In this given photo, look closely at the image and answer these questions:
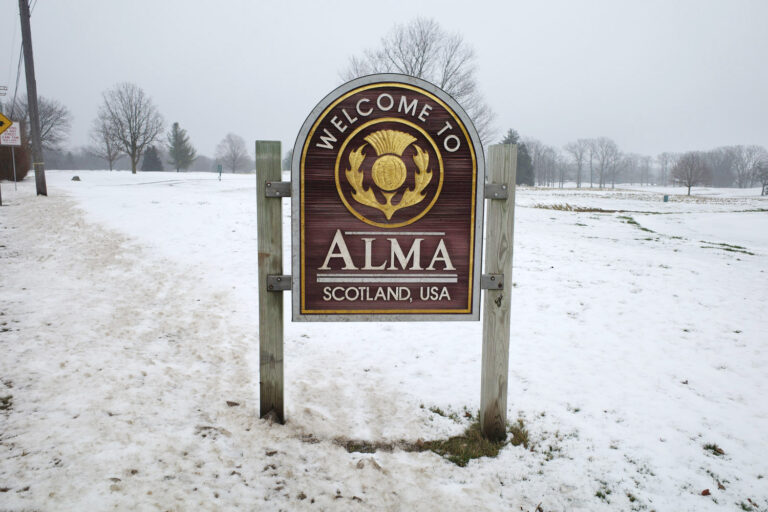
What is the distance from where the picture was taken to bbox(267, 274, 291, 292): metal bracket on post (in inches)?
122

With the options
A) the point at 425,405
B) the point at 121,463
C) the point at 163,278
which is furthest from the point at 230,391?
the point at 163,278

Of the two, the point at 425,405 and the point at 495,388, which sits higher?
the point at 495,388

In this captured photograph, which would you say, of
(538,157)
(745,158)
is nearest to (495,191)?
(538,157)

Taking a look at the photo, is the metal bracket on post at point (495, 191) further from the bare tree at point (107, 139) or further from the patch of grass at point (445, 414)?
the bare tree at point (107, 139)

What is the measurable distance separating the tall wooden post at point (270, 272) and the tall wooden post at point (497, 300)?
4.79 ft

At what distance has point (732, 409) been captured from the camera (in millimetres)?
3869

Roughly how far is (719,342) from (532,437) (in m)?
3.46

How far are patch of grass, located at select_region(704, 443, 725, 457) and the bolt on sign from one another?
199 centimetres

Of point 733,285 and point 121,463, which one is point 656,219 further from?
point 121,463

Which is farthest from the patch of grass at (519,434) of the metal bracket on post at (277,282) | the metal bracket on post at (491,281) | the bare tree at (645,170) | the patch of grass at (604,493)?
the bare tree at (645,170)

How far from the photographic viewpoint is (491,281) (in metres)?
3.18

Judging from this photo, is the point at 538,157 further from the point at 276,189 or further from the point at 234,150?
the point at 276,189

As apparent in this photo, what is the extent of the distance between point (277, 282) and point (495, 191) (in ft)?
5.35

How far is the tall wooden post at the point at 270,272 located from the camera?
10.0 ft
